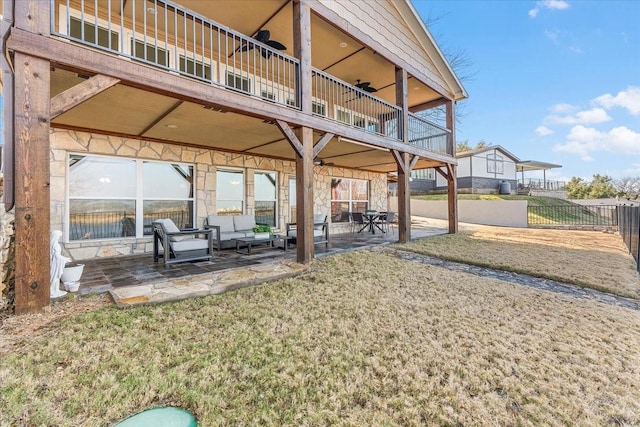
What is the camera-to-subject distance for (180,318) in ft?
10.0

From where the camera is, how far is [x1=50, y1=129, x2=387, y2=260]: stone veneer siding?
18.4 feet

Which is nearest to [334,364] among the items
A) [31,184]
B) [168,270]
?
[31,184]

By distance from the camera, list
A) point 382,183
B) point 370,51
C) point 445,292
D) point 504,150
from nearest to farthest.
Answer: point 445,292 < point 370,51 < point 382,183 < point 504,150

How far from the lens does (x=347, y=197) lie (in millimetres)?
11523

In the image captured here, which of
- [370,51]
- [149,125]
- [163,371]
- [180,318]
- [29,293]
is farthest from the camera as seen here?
[370,51]

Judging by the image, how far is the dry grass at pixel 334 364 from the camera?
6.11 ft

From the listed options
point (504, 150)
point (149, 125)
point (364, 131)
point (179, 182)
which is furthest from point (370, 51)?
point (504, 150)

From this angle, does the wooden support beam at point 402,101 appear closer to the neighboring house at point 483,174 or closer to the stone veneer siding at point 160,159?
the stone veneer siding at point 160,159

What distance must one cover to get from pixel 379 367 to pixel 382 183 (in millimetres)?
11366

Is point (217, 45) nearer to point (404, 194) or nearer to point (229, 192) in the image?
point (229, 192)

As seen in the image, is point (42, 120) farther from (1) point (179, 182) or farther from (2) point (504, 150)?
(2) point (504, 150)

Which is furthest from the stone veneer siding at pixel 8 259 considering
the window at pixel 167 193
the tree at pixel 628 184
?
the tree at pixel 628 184

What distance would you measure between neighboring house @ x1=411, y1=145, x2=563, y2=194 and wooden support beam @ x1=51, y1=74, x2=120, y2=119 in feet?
70.1

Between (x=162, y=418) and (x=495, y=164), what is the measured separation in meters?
27.0
